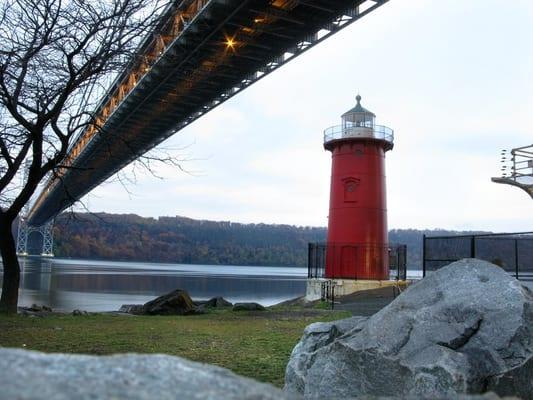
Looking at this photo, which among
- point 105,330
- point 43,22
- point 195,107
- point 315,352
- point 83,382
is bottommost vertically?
point 105,330

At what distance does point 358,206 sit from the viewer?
20.2 m

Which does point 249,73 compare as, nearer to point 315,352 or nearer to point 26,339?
point 26,339

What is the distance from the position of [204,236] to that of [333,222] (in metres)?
86.9

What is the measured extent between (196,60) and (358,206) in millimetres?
8263

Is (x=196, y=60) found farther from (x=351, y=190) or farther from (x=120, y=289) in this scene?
(x=120, y=289)

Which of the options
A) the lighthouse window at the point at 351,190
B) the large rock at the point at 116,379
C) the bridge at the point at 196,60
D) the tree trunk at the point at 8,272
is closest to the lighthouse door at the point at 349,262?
the lighthouse window at the point at 351,190

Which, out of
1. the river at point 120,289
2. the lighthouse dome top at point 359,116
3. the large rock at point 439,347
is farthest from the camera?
the river at point 120,289

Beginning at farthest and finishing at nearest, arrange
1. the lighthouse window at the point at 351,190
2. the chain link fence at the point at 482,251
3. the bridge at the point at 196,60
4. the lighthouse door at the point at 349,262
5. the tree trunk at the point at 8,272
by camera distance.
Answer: the lighthouse window at the point at 351,190, the lighthouse door at the point at 349,262, the bridge at the point at 196,60, the chain link fence at the point at 482,251, the tree trunk at the point at 8,272

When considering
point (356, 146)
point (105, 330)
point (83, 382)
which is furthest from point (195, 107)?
point (83, 382)

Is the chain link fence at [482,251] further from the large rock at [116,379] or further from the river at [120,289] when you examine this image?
the river at [120,289]

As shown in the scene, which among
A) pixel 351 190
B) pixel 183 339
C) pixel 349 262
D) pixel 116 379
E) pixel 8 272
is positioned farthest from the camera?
pixel 351 190

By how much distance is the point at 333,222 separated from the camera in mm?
20703

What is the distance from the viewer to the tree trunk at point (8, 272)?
10.8m

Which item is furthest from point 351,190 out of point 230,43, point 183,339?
point 183,339
